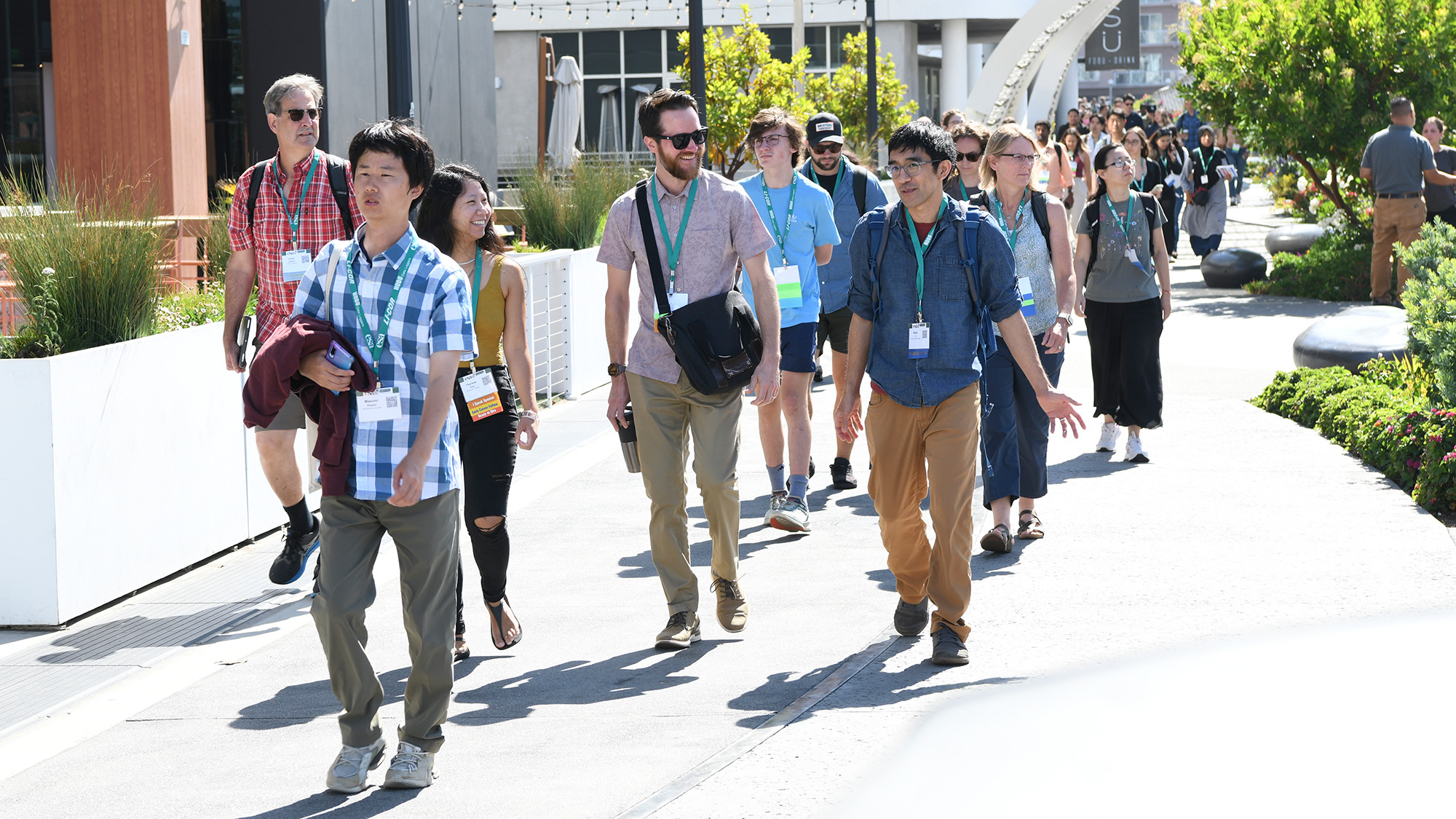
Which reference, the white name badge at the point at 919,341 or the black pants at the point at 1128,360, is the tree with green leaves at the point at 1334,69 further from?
the white name badge at the point at 919,341

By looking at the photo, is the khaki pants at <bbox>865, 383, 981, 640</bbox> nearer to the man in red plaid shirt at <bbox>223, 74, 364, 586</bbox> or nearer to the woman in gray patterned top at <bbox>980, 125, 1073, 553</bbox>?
the woman in gray patterned top at <bbox>980, 125, 1073, 553</bbox>

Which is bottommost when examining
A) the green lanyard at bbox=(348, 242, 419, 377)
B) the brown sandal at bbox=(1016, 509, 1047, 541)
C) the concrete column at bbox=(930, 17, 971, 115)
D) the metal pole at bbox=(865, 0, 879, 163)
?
the brown sandal at bbox=(1016, 509, 1047, 541)

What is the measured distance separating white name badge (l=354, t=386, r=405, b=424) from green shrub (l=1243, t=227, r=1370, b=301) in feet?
54.5

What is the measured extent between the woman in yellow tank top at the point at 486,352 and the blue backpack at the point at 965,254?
123cm

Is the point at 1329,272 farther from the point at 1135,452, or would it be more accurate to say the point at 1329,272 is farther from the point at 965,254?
the point at 965,254

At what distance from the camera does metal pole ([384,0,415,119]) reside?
37.3ft

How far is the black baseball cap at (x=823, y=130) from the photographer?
8742 millimetres

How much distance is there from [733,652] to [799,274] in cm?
270

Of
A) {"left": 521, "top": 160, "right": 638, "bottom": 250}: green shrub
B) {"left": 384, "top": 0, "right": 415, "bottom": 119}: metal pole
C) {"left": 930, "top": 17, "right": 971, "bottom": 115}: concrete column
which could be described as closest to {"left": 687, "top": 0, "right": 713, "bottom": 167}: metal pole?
{"left": 521, "top": 160, "right": 638, "bottom": 250}: green shrub

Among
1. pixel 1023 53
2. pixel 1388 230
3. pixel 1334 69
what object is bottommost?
pixel 1388 230

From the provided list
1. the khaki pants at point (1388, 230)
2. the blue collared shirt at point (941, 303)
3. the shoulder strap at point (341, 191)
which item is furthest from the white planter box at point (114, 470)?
the khaki pants at point (1388, 230)

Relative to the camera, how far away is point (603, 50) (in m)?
50.3

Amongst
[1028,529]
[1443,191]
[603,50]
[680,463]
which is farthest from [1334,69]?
[603,50]

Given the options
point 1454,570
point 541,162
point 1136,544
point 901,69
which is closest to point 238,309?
point 1136,544
